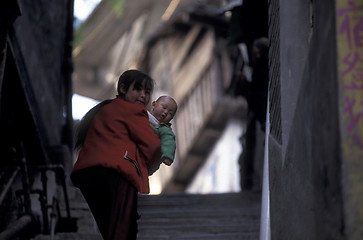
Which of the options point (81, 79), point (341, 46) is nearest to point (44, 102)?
point (341, 46)

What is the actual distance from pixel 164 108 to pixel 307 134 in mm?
1039

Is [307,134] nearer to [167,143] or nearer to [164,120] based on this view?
[167,143]

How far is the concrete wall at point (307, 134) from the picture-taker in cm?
299

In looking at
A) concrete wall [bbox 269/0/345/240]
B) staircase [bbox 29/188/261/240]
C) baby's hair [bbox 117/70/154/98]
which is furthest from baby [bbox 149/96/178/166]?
staircase [bbox 29/188/261/240]

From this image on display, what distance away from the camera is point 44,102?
9.59 meters

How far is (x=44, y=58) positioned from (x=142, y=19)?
57.7 feet

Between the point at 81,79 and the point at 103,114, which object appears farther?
the point at 81,79

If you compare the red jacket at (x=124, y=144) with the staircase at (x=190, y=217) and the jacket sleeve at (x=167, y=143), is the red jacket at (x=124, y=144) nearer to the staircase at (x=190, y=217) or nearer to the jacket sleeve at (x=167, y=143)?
the jacket sleeve at (x=167, y=143)

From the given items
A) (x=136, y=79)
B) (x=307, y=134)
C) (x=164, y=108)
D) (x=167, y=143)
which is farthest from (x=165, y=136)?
(x=307, y=134)

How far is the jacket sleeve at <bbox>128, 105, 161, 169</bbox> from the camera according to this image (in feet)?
13.2

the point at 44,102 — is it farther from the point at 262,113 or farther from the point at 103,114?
the point at 103,114

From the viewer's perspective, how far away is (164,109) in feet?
13.6

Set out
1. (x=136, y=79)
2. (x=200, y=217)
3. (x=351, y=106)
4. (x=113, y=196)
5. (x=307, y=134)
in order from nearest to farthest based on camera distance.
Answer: (x=351, y=106) → (x=307, y=134) → (x=113, y=196) → (x=136, y=79) → (x=200, y=217)

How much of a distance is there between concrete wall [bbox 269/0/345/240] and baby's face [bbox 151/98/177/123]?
0.67 m
